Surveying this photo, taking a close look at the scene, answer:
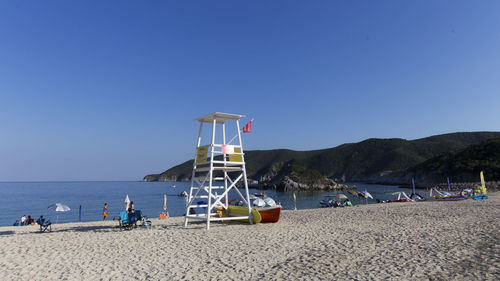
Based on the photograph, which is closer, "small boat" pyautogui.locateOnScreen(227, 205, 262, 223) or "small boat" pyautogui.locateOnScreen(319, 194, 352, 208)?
"small boat" pyautogui.locateOnScreen(227, 205, 262, 223)

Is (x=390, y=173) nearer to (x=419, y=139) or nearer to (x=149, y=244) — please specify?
(x=419, y=139)

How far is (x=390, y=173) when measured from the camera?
391ft

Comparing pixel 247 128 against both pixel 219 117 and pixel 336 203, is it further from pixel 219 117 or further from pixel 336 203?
pixel 336 203

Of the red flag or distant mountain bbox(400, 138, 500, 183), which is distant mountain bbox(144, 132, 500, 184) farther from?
the red flag

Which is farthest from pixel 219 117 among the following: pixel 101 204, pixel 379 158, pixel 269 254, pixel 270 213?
pixel 379 158

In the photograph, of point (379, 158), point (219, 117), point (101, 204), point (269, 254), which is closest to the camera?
point (269, 254)

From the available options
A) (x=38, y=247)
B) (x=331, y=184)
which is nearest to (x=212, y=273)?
(x=38, y=247)

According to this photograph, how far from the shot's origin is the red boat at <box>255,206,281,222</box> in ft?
48.2

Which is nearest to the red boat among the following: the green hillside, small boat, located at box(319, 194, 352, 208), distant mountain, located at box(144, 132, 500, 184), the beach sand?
the beach sand

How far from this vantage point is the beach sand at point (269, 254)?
6562 mm

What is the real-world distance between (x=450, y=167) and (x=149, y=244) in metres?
91.9

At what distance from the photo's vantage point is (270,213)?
48.4 ft

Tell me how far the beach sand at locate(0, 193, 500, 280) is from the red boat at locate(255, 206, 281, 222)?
2.33 meters

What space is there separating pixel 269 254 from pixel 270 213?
639 centimetres
